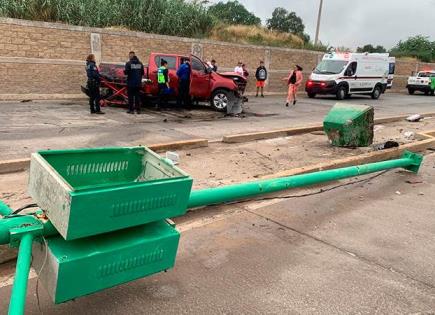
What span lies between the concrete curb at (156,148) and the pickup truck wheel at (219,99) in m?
6.25

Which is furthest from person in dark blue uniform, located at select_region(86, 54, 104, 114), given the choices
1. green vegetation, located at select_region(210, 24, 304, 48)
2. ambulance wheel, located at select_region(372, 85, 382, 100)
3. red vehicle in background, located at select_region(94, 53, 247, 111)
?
ambulance wheel, located at select_region(372, 85, 382, 100)

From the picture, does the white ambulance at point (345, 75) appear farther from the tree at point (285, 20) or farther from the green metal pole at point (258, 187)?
the tree at point (285, 20)

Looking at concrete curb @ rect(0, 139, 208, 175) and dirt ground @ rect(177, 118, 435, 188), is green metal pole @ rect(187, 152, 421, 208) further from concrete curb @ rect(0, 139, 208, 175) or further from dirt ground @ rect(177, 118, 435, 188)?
concrete curb @ rect(0, 139, 208, 175)

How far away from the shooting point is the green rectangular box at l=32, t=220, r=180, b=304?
241 cm

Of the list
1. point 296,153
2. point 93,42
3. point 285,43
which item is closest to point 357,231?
point 296,153

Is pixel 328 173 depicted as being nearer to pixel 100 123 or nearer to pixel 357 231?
pixel 357 231

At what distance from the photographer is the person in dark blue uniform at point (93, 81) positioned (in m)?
12.3

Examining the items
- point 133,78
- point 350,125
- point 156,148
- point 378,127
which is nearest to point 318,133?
point 350,125

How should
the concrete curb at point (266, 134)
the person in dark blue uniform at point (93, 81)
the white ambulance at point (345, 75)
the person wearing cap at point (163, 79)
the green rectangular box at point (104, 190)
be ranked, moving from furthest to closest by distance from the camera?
the white ambulance at point (345, 75) < the person wearing cap at point (163, 79) < the person in dark blue uniform at point (93, 81) < the concrete curb at point (266, 134) < the green rectangular box at point (104, 190)

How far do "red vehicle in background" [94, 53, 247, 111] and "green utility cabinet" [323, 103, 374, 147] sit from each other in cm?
608

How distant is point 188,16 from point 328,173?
19954 millimetres

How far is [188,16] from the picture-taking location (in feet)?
75.9

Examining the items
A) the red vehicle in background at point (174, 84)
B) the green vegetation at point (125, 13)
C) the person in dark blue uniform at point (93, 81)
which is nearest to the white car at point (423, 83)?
the green vegetation at point (125, 13)

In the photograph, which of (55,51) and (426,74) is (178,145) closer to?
(55,51)
